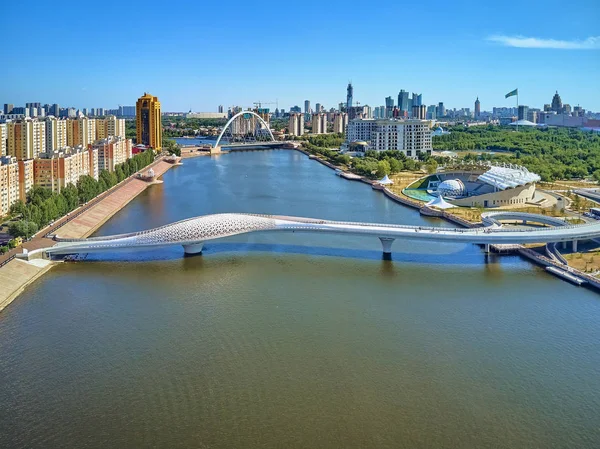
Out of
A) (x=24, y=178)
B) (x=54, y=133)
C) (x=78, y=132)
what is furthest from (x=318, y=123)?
(x=24, y=178)

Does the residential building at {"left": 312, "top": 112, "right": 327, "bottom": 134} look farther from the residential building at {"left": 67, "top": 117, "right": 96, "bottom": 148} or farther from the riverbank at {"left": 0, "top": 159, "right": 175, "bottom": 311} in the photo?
the riverbank at {"left": 0, "top": 159, "right": 175, "bottom": 311}

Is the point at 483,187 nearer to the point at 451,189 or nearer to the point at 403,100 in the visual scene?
the point at 451,189

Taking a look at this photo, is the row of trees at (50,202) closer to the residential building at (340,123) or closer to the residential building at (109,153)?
the residential building at (109,153)

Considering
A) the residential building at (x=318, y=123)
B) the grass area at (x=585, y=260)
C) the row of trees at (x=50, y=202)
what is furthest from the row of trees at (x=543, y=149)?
the row of trees at (x=50, y=202)

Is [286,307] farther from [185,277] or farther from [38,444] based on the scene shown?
[38,444]

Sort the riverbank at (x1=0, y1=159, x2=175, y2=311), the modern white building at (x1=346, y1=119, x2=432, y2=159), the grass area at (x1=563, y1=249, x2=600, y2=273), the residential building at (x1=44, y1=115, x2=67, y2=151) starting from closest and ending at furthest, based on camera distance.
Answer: the riverbank at (x1=0, y1=159, x2=175, y2=311) → the grass area at (x1=563, y1=249, x2=600, y2=273) → the residential building at (x1=44, y1=115, x2=67, y2=151) → the modern white building at (x1=346, y1=119, x2=432, y2=159)

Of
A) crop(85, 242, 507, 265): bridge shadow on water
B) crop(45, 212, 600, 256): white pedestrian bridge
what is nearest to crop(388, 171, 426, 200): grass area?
crop(85, 242, 507, 265): bridge shadow on water
